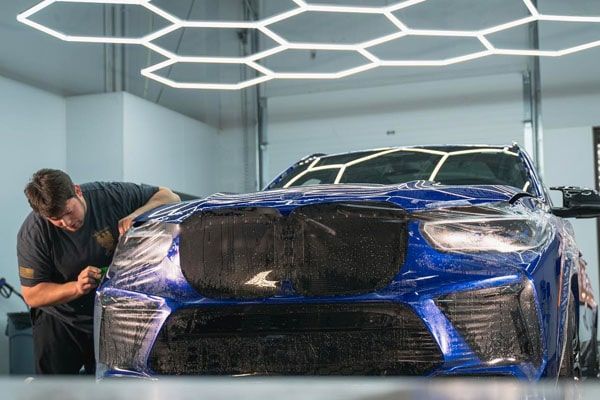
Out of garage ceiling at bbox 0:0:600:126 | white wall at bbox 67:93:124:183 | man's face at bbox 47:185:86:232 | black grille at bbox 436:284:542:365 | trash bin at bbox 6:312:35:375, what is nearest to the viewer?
black grille at bbox 436:284:542:365

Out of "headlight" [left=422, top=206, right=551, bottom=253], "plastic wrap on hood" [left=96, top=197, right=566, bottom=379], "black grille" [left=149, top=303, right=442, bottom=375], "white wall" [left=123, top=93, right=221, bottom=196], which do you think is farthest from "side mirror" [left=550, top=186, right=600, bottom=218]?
"white wall" [left=123, top=93, right=221, bottom=196]

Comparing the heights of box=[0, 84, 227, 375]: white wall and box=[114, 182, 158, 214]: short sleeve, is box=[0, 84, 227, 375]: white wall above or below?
above

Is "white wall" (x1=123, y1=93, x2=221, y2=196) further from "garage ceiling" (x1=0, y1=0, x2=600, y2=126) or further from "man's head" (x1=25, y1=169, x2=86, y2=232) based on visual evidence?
"man's head" (x1=25, y1=169, x2=86, y2=232)

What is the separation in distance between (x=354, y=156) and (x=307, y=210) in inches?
64.3

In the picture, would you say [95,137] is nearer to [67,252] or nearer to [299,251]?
[67,252]

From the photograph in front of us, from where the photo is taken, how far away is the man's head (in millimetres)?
3381

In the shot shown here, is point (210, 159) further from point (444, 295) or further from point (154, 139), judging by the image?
point (444, 295)

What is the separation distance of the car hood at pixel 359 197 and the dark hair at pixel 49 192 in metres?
0.91

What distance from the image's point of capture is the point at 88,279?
11.3 feet

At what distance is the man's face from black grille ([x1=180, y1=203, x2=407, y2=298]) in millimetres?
1277

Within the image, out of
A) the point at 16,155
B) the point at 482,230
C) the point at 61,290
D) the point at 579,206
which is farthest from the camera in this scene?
the point at 16,155

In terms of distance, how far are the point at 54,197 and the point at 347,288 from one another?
1.59 meters

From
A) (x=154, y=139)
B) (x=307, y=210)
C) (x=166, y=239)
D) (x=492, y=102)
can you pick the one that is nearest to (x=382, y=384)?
(x=307, y=210)

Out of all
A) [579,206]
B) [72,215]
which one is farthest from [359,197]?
[72,215]
